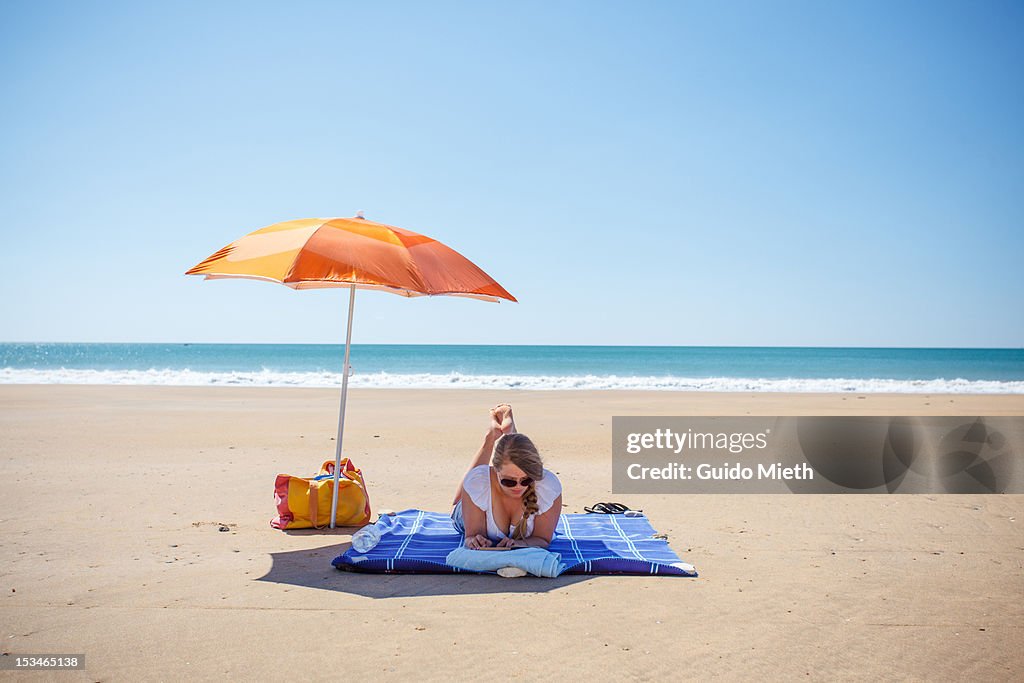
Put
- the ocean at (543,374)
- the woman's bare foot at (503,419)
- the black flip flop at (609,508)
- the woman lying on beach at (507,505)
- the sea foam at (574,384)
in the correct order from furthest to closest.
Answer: the ocean at (543,374) < the sea foam at (574,384) < the black flip flop at (609,508) < the woman's bare foot at (503,419) < the woman lying on beach at (507,505)

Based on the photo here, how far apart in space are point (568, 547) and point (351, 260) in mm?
2498

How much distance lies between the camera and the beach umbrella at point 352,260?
4559 mm

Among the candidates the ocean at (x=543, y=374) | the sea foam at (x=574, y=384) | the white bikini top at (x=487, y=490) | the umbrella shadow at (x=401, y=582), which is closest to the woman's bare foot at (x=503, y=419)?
the white bikini top at (x=487, y=490)

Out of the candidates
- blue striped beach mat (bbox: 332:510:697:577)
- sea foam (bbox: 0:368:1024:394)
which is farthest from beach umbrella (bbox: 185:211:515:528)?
sea foam (bbox: 0:368:1024:394)

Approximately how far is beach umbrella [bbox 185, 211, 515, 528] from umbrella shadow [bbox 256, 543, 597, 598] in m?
1.84

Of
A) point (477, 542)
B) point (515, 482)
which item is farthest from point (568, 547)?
point (515, 482)

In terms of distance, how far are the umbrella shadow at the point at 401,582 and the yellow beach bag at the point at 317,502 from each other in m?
0.94

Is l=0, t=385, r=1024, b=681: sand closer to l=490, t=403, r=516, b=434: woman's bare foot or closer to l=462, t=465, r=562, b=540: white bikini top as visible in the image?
l=462, t=465, r=562, b=540: white bikini top

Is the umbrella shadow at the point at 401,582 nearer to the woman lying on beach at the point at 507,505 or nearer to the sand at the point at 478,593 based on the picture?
the sand at the point at 478,593

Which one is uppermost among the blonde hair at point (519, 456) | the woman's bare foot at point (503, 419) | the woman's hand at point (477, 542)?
the woman's bare foot at point (503, 419)

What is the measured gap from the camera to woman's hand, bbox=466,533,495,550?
15.5ft

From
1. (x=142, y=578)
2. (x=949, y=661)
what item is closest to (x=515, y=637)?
(x=949, y=661)

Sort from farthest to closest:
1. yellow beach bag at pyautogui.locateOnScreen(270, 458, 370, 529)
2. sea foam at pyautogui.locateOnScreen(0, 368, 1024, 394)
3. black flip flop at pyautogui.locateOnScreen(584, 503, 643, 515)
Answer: sea foam at pyautogui.locateOnScreen(0, 368, 1024, 394) → black flip flop at pyautogui.locateOnScreen(584, 503, 643, 515) → yellow beach bag at pyautogui.locateOnScreen(270, 458, 370, 529)

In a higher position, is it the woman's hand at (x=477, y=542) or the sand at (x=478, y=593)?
the woman's hand at (x=477, y=542)
